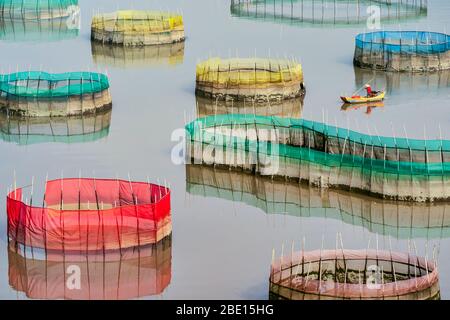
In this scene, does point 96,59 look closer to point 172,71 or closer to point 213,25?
point 172,71

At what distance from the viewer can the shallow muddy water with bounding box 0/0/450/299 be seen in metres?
40.7

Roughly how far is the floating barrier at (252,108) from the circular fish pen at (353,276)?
20.5 m

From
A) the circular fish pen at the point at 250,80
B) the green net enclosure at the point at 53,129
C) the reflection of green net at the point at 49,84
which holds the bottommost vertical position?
the green net enclosure at the point at 53,129

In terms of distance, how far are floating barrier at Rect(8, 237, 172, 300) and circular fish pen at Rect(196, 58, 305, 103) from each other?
20.4 meters

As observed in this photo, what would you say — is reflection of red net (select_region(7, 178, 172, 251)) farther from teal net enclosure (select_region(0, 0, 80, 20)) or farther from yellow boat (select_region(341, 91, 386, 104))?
teal net enclosure (select_region(0, 0, 80, 20))

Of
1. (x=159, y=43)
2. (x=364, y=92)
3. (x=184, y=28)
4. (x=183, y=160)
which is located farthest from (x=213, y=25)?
(x=183, y=160)

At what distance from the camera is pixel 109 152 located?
5278cm

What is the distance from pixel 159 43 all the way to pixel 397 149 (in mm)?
30134

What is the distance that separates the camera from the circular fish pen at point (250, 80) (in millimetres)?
59625

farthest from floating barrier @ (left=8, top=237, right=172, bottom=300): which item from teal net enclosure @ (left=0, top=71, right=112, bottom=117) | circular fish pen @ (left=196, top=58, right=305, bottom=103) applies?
circular fish pen @ (left=196, top=58, right=305, bottom=103)

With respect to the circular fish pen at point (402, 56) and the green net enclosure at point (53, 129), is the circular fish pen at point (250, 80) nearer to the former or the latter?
the green net enclosure at point (53, 129)

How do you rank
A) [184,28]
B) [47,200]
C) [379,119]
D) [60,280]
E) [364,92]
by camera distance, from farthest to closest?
→ 1. [184,28]
2. [364,92]
3. [379,119]
4. [47,200]
5. [60,280]

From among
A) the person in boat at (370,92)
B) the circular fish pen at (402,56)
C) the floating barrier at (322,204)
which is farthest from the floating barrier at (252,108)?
the floating barrier at (322,204)

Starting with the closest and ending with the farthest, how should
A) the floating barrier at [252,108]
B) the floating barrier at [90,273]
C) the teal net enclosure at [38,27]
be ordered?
1. the floating barrier at [90,273]
2. the floating barrier at [252,108]
3. the teal net enclosure at [38,27]
